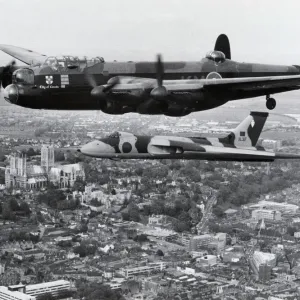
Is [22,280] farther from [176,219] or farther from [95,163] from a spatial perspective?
[95,163]

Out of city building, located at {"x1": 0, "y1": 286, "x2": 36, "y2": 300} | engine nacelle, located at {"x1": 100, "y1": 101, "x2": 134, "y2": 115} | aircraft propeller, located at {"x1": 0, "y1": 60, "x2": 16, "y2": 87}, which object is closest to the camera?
engine nacelle, located at {"x1": 100, "y1": 101, "x2": 134, "y2": 115}

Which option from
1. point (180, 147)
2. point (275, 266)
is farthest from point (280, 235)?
point (180, 147)

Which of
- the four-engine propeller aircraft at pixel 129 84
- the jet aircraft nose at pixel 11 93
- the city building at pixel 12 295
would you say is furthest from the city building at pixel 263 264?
the jet aircraft nose at pixel 11 93

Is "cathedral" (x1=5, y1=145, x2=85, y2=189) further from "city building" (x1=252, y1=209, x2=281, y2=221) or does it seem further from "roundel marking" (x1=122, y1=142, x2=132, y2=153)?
"roundel marking" (x1=122, y1=142, x2=132, y2=153)

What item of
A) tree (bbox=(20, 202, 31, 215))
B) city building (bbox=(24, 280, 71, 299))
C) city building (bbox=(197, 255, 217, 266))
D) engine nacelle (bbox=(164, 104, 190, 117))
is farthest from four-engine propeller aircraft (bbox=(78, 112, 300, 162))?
tree (bbox=(20, 202, 31, 215))

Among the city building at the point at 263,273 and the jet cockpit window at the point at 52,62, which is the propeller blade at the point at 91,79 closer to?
the jet cockpit window at the point at 52,62
